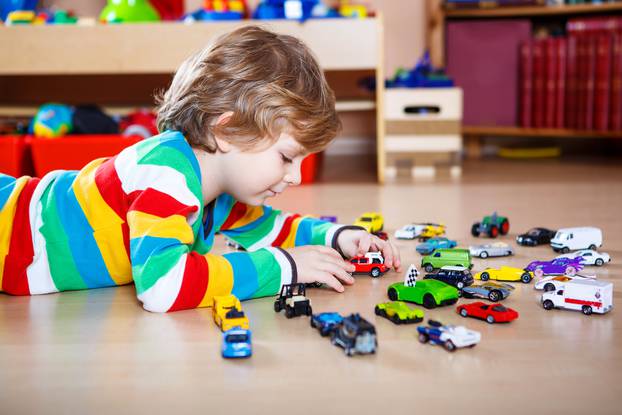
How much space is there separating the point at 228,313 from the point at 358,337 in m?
0.16

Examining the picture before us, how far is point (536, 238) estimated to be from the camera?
3.95 ft

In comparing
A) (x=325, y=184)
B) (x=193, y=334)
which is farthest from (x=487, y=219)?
(x=325, y=184)

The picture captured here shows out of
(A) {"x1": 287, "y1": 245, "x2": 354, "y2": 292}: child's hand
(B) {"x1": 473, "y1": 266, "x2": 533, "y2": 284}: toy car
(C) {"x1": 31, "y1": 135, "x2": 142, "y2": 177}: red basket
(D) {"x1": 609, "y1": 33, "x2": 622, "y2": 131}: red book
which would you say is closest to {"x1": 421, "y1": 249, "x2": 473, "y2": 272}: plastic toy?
(B) {"x1": 473, "y1": 266, "x2": 533, "y2": 284}: toy car

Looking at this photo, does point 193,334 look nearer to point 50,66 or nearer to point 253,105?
point 253,105

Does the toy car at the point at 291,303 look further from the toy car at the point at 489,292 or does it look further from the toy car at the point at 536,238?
the toy car at the point at 536,238

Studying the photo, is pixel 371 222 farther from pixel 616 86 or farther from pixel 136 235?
pixel 616 86

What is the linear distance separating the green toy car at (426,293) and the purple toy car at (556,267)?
0.17 meters

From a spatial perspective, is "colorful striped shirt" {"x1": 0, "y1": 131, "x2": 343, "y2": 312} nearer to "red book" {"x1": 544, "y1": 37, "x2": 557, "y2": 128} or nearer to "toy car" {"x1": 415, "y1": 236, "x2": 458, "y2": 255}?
"toy car" {"x1": 415, "y1": 236, "x2": 458, "y2": 255}

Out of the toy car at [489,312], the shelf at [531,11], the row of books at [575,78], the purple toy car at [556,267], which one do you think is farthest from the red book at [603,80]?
the toy car at [489,312]

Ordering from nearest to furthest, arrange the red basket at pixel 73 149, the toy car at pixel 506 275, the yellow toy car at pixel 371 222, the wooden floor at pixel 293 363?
the wooden floor at pixel 293 363
the toy car at pixel 506 275
the yellow toy car at pixel 371 222
the red basket at pixel 73 149

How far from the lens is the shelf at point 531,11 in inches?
96.7

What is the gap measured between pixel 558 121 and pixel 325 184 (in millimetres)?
1004

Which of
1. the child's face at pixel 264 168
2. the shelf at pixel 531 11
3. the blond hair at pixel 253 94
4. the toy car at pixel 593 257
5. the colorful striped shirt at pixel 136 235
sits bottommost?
the toy car at pixel 593 257

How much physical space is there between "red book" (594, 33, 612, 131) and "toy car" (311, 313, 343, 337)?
77.7 inches
